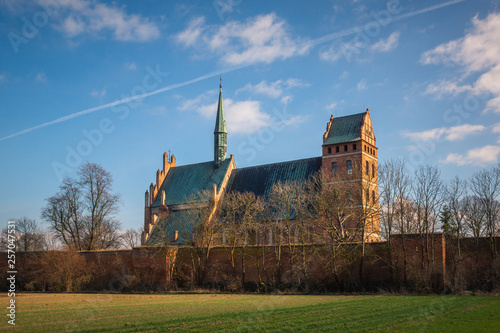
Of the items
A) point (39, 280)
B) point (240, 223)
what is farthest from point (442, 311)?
point (39, 280)

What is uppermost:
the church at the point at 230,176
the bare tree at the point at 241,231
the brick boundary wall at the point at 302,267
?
the church at the point at 230,176

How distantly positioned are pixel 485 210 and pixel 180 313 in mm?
29640

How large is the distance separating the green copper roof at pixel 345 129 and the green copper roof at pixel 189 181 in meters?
14.5

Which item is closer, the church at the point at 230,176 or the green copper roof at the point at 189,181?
the church at the point at 230,176

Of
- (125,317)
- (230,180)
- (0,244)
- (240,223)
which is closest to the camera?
(125,317)

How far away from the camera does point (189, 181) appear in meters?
62.0

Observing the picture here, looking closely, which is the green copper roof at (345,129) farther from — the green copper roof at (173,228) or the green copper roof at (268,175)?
the green copper roof at (173,228)

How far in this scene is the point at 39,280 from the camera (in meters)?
42.2

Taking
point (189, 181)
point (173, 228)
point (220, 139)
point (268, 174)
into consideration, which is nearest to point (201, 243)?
point (173, 228)

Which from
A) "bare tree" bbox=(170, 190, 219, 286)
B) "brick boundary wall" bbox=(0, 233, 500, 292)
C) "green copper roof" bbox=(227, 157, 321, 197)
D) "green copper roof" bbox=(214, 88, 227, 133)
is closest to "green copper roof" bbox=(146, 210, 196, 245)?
"bare tree" bbox=(170, 190, 219, 286)

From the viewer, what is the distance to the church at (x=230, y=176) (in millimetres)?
47844

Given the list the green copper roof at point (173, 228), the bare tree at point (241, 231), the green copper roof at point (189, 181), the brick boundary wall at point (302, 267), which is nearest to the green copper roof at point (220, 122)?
the green copper roof at point (189, 181)

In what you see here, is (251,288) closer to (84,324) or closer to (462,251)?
(462,251)

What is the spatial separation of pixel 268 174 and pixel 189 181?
37.4ft
